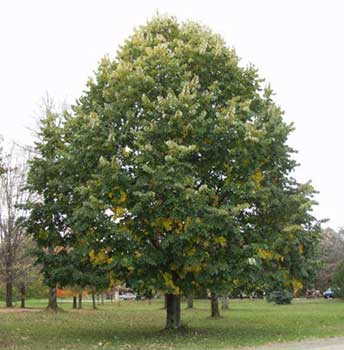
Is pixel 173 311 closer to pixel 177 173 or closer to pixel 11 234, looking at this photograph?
pixel 177 173

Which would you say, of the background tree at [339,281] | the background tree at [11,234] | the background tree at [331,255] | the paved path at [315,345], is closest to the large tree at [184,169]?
the paved path at [315,345]

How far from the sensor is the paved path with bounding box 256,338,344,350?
52.9 ft

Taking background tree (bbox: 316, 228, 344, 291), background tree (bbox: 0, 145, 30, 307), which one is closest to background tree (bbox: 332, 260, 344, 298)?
background tree (bbox: 316, 228, 344, 291)

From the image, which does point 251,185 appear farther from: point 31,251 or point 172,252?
point 31,251

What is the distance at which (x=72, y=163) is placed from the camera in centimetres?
2055

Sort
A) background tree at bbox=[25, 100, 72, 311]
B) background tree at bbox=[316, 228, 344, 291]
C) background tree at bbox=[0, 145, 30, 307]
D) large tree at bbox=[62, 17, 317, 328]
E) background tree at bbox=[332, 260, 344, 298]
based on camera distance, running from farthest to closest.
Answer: background tree at bbox=[316, 228, 344, 291] < background tree at bbox=[332, 260, 344, 298] < background tree at bbox=[0, 145, 30, 307] < background tree at bbox=[25, 100, 72, 311] < large tree at bbox=[62, 17, 317, 328]

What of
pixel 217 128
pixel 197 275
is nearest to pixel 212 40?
pixel 217 128

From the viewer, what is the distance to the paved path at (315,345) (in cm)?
1611

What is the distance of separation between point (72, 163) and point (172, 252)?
4819mm

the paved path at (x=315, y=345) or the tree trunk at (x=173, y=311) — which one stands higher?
the tree trunk at (x=173, y=311)

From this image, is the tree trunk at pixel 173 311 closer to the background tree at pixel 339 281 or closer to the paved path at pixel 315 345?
the paved path at pixel 315 345

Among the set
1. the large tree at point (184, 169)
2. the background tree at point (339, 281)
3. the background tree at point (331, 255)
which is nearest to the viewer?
the large tree at point (184, 169)

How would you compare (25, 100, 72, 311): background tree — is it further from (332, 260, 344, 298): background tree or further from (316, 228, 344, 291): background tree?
(316, 228, 344, 291): background tree

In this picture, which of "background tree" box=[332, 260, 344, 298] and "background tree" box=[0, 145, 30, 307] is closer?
"background tree" box=[0, 145, 30, 307]
